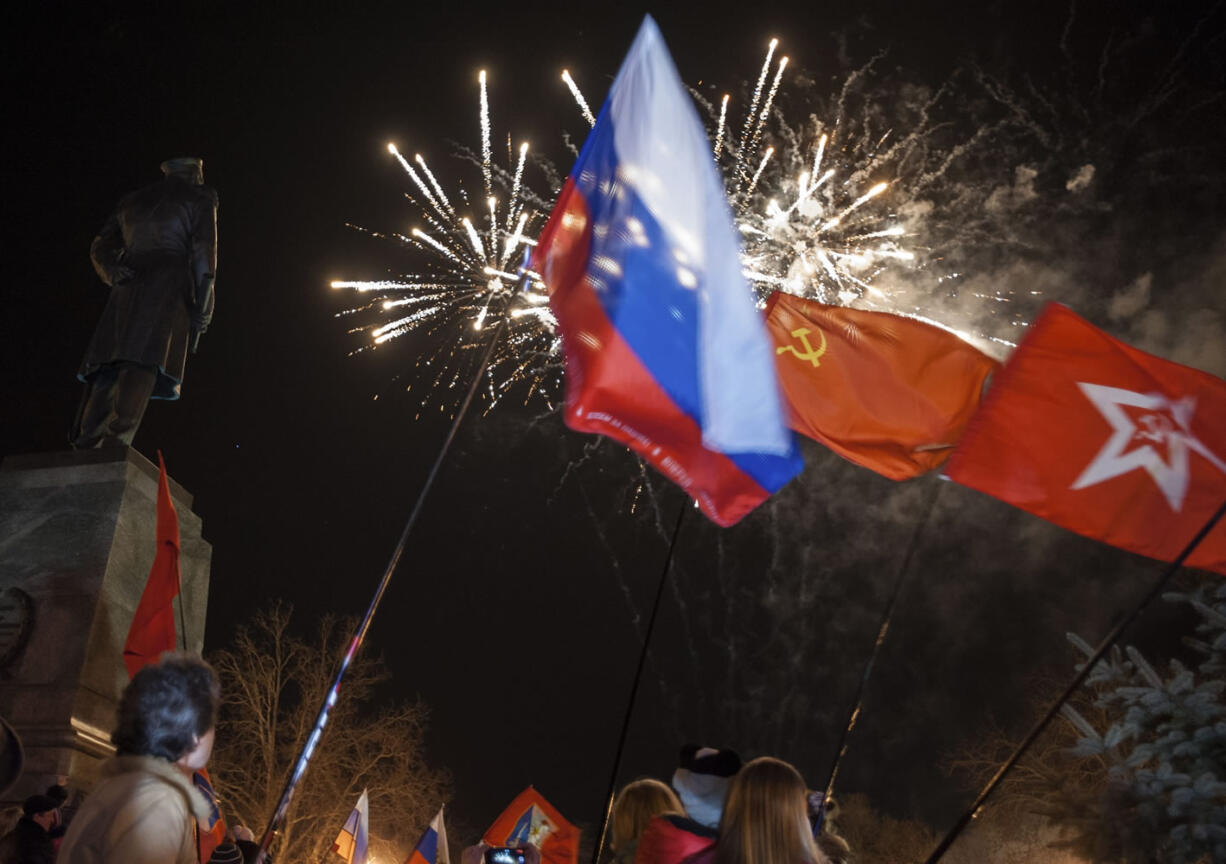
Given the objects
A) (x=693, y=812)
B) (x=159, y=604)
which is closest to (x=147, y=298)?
(x=159, y=604)

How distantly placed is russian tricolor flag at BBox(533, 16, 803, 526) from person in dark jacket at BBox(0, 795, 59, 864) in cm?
318

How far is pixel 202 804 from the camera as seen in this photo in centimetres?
291

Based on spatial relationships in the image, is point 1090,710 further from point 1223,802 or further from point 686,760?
point 686,760

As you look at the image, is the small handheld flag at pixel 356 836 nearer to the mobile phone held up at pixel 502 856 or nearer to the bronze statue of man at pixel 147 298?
the bronze statue of man at pixel 147 298

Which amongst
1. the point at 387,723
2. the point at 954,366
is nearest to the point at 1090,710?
the point at 387,723

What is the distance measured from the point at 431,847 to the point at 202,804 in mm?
11425

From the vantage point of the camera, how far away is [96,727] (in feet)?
20.9

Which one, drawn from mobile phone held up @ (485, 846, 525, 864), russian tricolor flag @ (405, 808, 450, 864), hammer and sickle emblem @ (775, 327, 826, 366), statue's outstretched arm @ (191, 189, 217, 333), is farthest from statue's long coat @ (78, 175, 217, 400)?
russian tricolor flag @ (405, 808, 450, 864)

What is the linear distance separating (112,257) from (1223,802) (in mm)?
8474

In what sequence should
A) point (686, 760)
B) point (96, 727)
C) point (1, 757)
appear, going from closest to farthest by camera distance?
point (1, 757), point (686, 760), point (96, 727)

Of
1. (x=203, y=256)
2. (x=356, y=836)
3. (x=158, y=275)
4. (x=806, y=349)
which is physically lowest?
(x=356, y=836)

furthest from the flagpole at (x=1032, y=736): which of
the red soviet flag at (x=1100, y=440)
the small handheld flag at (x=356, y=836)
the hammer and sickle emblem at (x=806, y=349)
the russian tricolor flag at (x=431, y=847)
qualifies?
the small handheld flag at (x=356, y=836)

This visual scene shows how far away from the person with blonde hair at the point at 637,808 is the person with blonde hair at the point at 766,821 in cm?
107

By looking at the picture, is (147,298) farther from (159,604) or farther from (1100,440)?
(1100,440)
